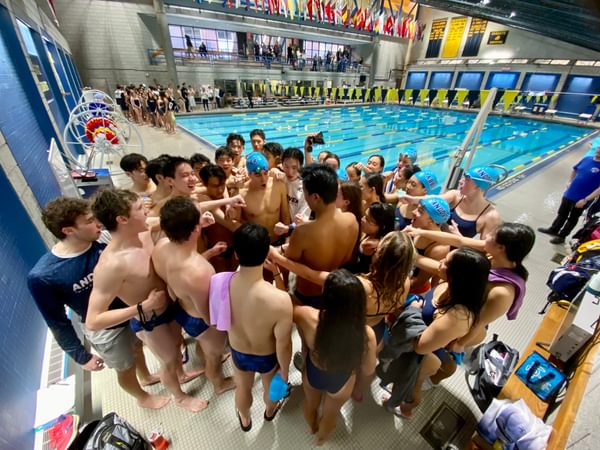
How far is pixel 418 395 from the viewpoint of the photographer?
1882mm

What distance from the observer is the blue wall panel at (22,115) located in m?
2.74

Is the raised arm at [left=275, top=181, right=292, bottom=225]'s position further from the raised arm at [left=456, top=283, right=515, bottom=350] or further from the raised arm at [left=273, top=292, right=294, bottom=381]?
the raised arm at [left=456, top=283, right=515, bottom=350]

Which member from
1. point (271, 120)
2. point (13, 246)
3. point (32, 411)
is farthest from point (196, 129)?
point (32, 411)

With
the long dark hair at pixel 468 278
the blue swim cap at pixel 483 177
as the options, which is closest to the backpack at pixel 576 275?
the blue swim cap at pixel 483 177

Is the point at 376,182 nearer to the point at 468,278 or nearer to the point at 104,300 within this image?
the point at 468,278

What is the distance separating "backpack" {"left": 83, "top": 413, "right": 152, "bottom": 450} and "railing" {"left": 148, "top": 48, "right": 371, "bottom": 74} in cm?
Answer: 1940

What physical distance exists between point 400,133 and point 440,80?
18.1 metres

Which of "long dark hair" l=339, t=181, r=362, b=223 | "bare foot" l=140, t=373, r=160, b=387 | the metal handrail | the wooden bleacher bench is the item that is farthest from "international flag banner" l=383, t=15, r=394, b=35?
"bare foot" l=140, t=373, r=160, b=387

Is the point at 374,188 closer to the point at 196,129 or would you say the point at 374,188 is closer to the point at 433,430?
the point at 433,430

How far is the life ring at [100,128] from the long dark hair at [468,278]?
219 inches

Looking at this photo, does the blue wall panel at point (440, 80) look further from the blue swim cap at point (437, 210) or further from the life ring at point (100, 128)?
the blue swim cap at point (437, 210)

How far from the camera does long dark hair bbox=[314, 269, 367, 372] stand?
1.15 metres

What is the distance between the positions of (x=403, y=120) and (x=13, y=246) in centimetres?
1717

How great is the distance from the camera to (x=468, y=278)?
134 cm
